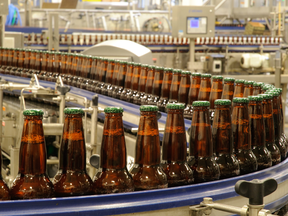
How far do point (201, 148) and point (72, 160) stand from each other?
14.9 inches

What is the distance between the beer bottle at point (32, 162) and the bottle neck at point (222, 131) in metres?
0.52

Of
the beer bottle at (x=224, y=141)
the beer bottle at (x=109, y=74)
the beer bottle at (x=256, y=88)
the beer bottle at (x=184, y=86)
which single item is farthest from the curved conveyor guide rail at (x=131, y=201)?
the beer bottle at (x=109, y=74)

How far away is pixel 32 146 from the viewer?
1.07 meters

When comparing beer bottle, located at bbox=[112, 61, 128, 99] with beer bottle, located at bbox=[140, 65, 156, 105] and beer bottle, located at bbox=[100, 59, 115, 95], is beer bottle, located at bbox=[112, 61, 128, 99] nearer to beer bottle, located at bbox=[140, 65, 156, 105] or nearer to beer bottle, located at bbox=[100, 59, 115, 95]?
beer bottle, located at bbox=[100, 59, 115, 95]

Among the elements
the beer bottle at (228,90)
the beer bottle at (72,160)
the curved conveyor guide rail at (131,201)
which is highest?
the beer bottle at (228,90)

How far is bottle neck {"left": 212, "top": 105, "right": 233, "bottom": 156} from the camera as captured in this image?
4.26ft

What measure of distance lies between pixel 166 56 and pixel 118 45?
4538 millimetres

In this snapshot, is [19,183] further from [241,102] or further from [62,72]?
[62,72]

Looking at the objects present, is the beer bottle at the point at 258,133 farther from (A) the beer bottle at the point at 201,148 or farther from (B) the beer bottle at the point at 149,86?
(B) the beer bottle at the point at 149,86

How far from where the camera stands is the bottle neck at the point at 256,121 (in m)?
1.41

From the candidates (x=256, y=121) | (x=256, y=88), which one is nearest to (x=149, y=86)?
(x=256, y=88)

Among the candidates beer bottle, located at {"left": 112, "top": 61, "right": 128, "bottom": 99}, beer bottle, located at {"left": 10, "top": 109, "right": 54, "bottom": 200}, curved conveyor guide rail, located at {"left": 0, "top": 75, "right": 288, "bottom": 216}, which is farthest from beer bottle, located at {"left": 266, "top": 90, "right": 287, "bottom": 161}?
beer bottle, located at {"left": 112, "top": 61, "right": 128, "bottom": 99}

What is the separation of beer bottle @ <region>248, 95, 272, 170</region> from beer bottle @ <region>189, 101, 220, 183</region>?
0.22m

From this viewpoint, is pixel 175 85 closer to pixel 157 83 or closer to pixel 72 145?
pixel 157 83
